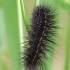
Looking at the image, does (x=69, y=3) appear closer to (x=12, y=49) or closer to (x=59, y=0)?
(x=59, y=0)

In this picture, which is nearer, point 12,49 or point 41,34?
point 41,34

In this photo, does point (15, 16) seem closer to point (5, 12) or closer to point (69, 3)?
point (5, 12)

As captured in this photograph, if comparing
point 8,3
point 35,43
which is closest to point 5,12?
point 8,3

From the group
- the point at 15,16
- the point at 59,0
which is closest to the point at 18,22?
the point at 15,16

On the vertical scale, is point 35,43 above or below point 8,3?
below

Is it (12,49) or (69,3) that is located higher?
(69,3)

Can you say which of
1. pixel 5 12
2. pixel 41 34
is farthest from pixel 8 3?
pixel 41 34
